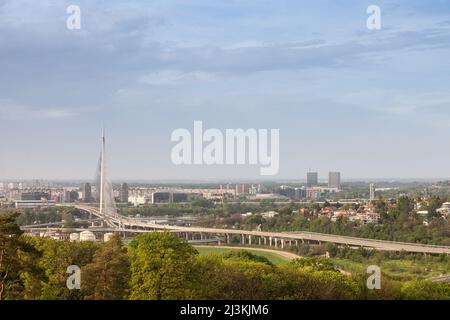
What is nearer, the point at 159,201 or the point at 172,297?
the point at 172,297

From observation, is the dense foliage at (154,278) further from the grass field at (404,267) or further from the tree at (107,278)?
the grass field at (404,267)

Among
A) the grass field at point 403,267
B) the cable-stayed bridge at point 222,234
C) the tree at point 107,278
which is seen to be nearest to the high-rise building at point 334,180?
the cable-stayed bridge at point 222,234

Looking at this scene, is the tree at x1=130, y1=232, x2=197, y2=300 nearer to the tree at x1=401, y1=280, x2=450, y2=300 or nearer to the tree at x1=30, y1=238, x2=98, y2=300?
the tree at x1=30, y1=238, x2=98, y2=300

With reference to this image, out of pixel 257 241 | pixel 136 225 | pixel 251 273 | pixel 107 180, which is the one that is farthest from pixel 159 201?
pixel 251 273

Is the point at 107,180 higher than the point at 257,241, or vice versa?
the point at 107,180

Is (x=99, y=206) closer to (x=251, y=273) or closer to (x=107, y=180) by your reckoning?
(x=107, y=180)
